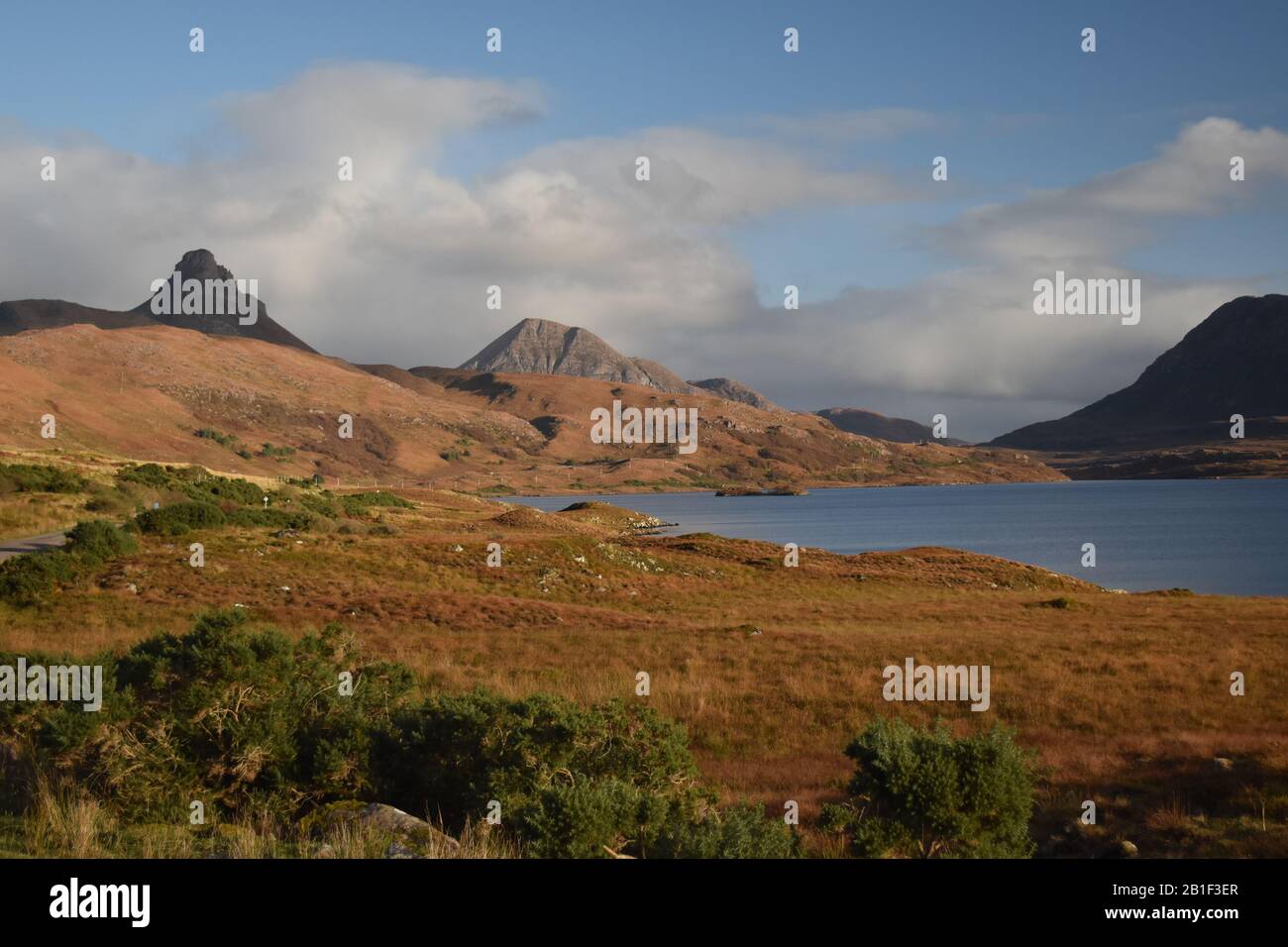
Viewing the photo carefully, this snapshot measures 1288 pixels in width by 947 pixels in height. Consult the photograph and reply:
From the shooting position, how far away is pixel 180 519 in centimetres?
4175

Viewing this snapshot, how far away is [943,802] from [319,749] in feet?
21.3

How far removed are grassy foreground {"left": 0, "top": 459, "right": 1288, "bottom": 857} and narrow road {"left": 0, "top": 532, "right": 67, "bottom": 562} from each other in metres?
3.53

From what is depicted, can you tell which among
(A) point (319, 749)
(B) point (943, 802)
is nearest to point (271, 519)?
(A) point (319, 749)

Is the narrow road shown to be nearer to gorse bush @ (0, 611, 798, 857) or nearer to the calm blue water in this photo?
gorse bush @ (0, 611, 798, 857)

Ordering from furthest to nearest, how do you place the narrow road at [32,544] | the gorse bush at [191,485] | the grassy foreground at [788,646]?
the gorse bush at [191,485]
the narrow road at [32,544]
the grassy foreground at [788,646]

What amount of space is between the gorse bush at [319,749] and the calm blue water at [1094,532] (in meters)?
58.6

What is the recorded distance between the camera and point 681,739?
428 inches

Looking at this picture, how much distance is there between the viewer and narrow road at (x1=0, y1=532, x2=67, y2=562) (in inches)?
1345

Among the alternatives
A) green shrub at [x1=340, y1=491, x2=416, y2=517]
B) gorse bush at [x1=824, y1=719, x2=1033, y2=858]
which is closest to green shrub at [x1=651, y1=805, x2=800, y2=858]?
gorse bush at [x1=824, y1=719, x2=1033, y2=858]

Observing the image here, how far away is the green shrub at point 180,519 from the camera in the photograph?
132ft
